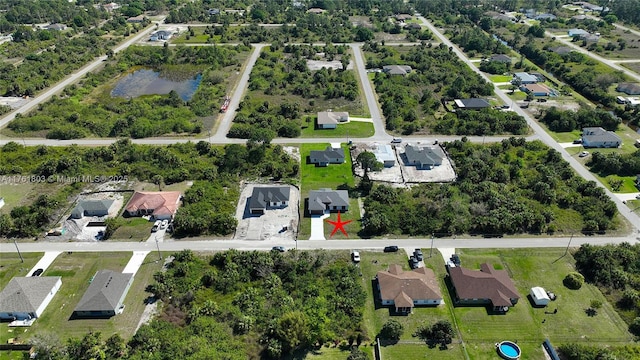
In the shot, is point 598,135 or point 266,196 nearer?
point 266,196

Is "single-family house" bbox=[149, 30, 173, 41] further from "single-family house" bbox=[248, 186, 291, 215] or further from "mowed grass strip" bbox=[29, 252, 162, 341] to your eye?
"mowed grass strip" bbox=[29, 252, 162, 341]

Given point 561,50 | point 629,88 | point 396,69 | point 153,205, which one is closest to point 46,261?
point 153,205

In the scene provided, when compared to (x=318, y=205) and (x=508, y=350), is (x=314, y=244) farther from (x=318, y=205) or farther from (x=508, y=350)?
(x=508, y=350)

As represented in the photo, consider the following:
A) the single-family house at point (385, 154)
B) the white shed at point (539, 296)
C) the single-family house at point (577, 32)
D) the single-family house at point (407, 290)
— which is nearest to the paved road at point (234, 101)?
the single-family house at point (385, 154)

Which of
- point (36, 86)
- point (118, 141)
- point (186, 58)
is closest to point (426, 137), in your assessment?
point (118, 141)

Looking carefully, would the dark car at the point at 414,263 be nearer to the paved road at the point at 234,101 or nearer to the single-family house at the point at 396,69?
the paved road at the point at 234,101

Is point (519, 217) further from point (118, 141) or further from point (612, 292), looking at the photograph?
point (118, 141)

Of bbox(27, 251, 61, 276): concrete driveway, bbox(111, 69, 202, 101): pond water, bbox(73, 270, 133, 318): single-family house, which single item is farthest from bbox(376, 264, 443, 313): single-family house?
bbox(111, 69, 202, 101): pond water
